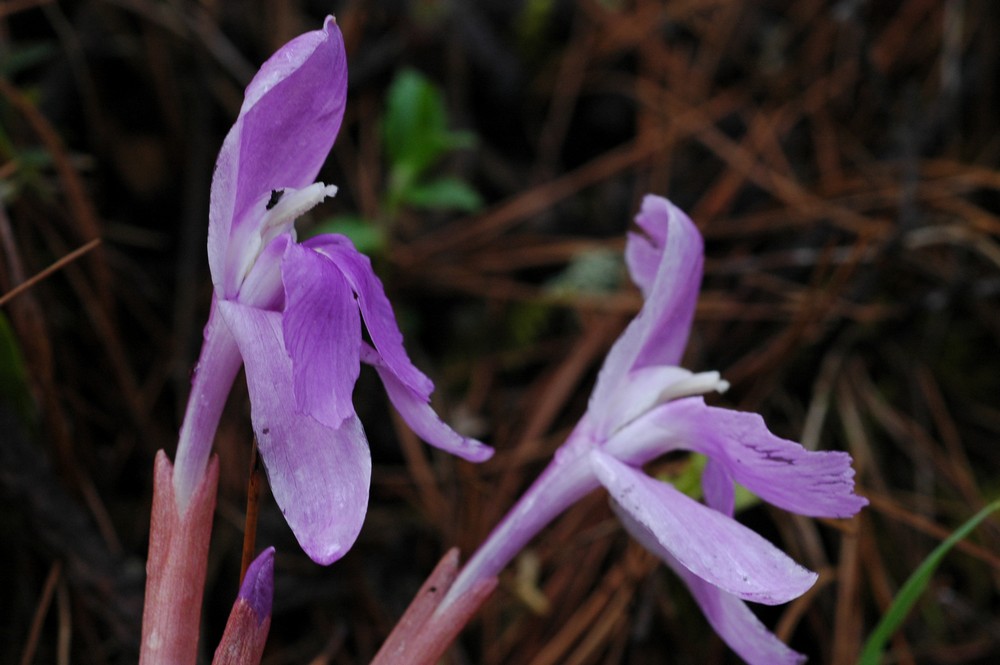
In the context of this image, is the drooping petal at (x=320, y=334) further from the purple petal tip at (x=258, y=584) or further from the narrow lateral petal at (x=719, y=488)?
the narrow lateral petal at (x=719, y=488)

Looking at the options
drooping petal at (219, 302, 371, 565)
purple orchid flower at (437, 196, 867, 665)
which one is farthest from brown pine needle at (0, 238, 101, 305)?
purple orchid flower at (437, 196, 867, 665)

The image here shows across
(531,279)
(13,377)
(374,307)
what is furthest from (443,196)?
(374,307)

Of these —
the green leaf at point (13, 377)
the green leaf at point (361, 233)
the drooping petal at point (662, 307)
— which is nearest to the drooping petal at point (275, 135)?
the drooping petal at point (662, 307)

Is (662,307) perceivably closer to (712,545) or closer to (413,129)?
(712,545)

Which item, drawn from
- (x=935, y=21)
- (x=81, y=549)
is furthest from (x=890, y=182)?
(x=81, y=549)

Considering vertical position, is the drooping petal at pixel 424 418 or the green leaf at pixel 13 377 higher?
the drooping petal at pixel 424 418

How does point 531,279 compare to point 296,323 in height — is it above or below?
below

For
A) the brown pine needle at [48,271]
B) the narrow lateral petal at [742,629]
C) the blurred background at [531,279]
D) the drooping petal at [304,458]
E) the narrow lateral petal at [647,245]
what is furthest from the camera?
the blurred background at [531,279]
